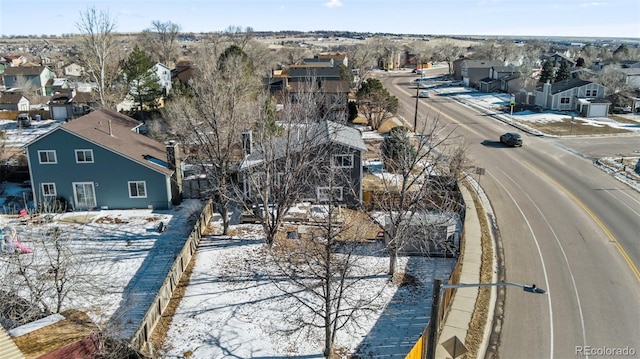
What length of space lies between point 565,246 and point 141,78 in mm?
47750

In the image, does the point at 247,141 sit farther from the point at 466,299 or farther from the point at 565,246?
the point at 565,246

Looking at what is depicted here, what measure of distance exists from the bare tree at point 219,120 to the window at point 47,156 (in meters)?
8.59

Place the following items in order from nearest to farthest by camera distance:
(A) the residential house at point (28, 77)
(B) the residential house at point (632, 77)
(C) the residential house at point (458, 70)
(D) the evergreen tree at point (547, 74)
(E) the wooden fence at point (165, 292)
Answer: (E) the wooden fence at point (165, 292) → (B) the residential house at point (632, 77) → (D) the evergreen tree at point (547, 74) → (A) the residential house at point (28, 77) → (C) the residential house at point (458, 70)

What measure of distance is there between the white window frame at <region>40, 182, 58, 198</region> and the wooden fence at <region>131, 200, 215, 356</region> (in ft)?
34.8

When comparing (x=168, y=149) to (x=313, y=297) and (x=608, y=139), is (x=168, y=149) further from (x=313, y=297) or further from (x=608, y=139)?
(x=608, y=139)

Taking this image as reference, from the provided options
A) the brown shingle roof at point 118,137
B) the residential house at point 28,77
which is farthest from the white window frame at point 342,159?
the residential house at point 28,77

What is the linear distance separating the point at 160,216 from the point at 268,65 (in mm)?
69640

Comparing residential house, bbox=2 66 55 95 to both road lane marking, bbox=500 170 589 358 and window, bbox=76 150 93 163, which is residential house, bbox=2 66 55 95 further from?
road lane marking, bbox=500 170 589 358

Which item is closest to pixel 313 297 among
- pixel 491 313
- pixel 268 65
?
pixel 491 313

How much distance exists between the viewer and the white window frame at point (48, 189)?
3222 centimetres

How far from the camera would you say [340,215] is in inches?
1188

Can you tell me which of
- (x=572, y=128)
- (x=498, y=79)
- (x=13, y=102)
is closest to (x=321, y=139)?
(x=572, y=128)

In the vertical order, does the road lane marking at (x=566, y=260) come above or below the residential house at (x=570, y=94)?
below

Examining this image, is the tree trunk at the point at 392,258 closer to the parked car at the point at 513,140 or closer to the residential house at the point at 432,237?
the residential house at the point at 432,237
